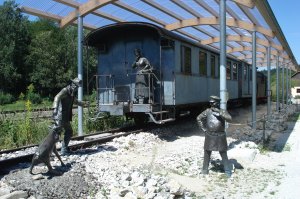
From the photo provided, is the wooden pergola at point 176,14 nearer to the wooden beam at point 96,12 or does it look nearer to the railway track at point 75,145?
the wooden beam at point 96,12

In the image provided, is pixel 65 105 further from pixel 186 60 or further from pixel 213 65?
pixel 213 65

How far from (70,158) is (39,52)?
42.2 meters

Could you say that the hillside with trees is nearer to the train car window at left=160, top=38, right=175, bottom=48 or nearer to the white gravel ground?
the train car window at left=160, top=38, right=175, bottom=48

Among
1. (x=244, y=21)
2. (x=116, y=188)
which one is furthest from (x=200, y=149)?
(x=244, y=21)

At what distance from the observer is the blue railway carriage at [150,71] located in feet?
39.8

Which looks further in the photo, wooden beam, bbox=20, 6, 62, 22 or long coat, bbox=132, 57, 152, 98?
wooden beam, bbox=20, 6, 62, 22

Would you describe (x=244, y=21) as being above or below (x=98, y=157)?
above

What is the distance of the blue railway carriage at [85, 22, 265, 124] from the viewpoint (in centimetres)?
1212

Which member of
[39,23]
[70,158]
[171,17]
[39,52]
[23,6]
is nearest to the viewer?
[70,158]

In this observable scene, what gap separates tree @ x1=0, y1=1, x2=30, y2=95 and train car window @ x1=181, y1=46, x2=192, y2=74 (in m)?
37.4

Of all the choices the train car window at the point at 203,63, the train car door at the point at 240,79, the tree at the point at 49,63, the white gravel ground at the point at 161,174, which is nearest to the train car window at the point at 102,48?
the train car window at the point at 203,63

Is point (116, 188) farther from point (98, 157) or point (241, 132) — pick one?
point (241, 132)

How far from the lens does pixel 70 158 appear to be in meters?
7.95

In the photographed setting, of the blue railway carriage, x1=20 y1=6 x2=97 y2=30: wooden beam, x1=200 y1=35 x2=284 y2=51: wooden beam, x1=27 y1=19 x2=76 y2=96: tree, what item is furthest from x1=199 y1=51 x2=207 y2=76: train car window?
x1=27 y1=19 x2=76 y2=96: tree
